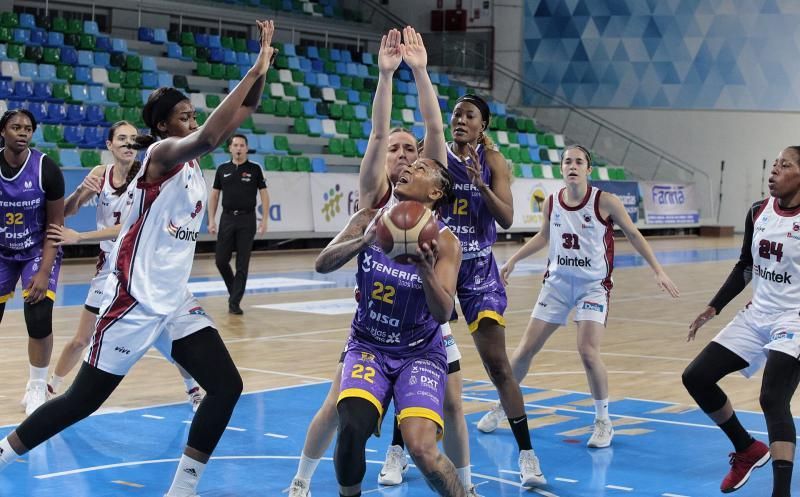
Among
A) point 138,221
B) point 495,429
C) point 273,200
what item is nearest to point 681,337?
point 495,429

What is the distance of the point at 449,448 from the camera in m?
5.51

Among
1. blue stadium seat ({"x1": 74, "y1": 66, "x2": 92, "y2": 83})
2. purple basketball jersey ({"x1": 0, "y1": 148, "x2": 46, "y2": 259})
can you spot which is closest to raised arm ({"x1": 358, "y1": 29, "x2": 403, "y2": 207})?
purple basketball jersey ({"x1": 0, "y1": 148, "x2": 46, "y2": 259})

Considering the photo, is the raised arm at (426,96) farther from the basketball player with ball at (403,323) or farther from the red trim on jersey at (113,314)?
the red trim on jersey at (113,314)

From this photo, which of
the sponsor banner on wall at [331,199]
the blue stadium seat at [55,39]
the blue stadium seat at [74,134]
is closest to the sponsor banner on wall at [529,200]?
the sponsor banner on wall at [331,199]

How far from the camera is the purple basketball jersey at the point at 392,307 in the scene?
485 cm

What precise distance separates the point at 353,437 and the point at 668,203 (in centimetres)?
2891

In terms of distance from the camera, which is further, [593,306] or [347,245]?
[593,306]

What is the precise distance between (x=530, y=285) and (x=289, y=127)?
10267 millimetres

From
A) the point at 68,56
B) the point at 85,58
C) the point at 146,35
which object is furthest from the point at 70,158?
the point at 146,35

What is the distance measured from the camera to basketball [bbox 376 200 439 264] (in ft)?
14.3

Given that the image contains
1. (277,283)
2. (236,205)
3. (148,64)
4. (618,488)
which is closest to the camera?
(618,488)

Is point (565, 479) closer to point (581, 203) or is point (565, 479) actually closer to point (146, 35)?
point (581, 203)

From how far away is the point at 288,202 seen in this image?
872 inches

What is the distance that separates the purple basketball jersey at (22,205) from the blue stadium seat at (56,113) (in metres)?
14.2
